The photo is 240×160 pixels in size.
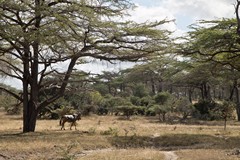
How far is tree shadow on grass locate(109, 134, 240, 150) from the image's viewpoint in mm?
16141

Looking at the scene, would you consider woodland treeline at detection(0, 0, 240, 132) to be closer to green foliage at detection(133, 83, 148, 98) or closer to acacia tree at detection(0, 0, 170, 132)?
acacia tree at detection(0, 0, 170, 132)

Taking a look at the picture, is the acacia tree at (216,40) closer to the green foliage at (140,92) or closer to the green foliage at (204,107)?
the green foliage at (204,107)

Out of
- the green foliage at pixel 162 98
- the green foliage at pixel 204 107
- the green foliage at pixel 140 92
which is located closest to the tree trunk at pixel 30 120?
the green foliage at pixel 204 107

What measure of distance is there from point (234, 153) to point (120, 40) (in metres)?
8.85

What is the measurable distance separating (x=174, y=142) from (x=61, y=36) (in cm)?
719

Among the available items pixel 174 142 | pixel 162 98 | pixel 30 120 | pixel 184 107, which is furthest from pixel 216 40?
pixel 162 98

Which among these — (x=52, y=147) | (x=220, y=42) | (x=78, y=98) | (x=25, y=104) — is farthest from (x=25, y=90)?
(x=78, y=98)

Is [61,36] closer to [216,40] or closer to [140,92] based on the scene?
[216,40]

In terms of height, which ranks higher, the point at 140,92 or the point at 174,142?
the point at 140,92

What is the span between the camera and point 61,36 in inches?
730

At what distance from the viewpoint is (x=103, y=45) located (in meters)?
20.2

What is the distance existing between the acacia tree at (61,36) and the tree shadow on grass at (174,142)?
4.84 m

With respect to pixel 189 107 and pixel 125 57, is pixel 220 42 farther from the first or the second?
pixel 189 107

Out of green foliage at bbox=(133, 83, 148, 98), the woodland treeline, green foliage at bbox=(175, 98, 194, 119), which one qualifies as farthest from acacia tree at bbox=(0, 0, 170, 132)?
green foliage at bbox=(133, 83, 148, 98)
